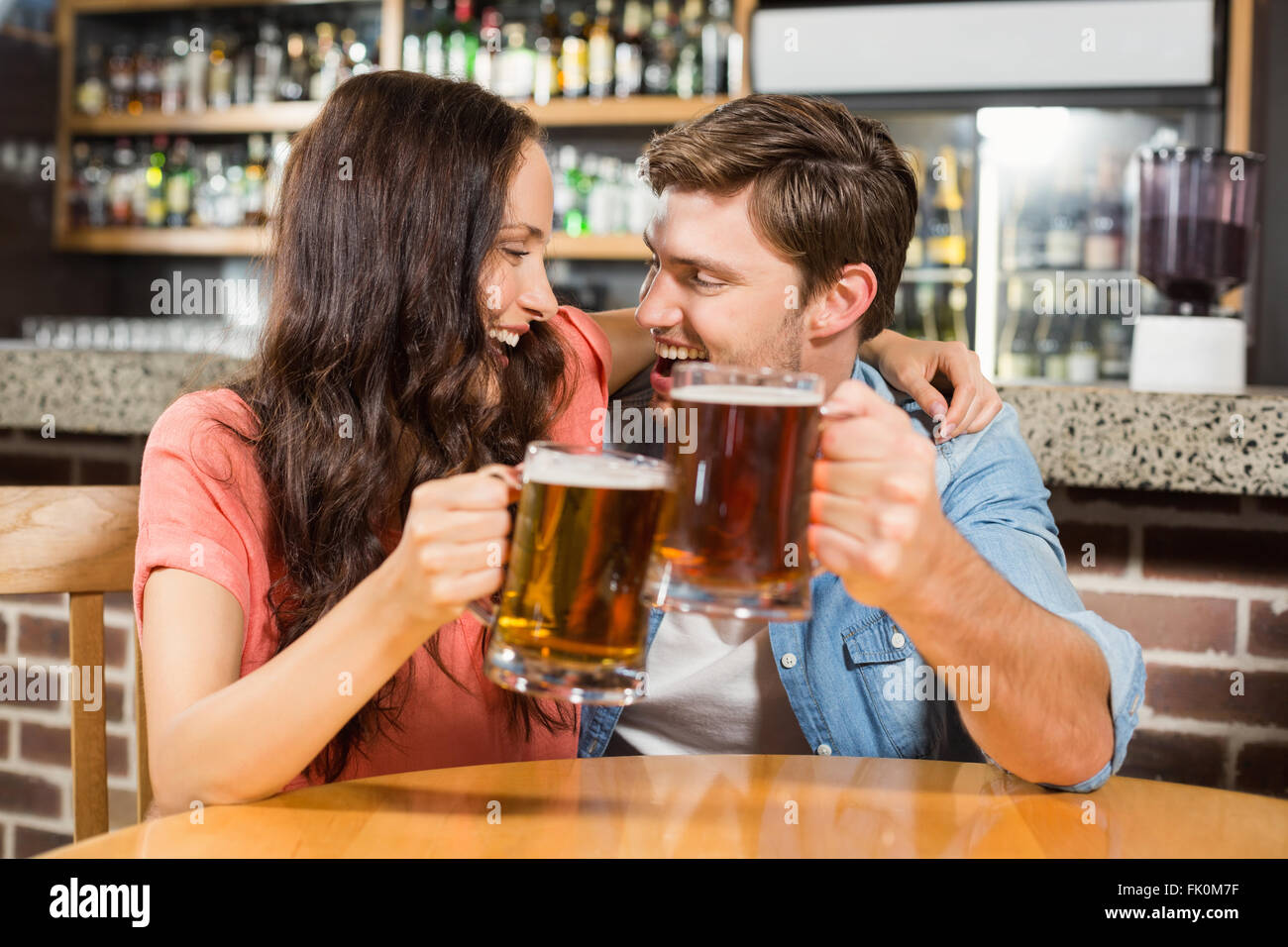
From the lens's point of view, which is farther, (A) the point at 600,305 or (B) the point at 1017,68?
(A) the point at 600,305

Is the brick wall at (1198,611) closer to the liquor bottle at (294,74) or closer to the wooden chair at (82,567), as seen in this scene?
the wooden chair at (82,567)

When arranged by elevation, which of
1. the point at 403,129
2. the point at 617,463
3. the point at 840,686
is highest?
the point at 403,129

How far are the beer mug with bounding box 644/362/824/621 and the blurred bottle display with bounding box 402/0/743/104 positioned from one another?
2.85 metres

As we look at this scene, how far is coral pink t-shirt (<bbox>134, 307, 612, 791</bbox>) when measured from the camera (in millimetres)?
1028

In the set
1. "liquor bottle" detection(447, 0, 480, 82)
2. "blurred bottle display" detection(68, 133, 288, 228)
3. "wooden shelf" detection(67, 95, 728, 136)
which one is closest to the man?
"wooden shelf" detection(67, 95, 728, 136)

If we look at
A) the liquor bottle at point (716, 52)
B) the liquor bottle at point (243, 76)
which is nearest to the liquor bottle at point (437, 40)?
the liquor bottle at point (243, 76)

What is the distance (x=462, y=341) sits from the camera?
123 cm

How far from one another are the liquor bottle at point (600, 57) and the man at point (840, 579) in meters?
2.28

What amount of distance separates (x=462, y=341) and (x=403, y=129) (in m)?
0.21
